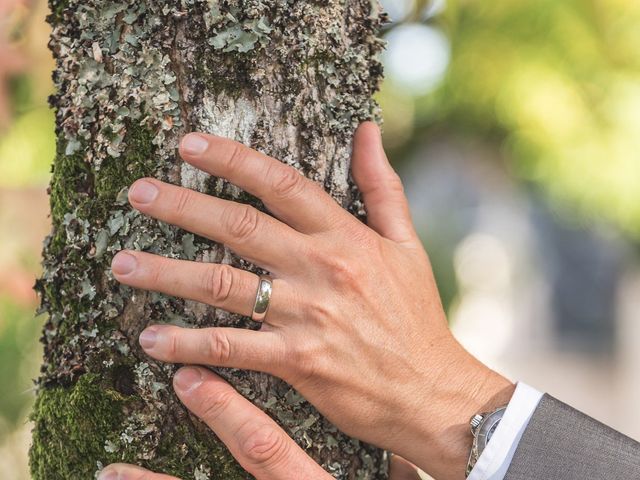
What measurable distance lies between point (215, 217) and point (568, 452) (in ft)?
2.33

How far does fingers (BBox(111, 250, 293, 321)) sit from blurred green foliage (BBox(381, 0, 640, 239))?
2695 mm

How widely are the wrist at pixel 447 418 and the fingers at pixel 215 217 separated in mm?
356

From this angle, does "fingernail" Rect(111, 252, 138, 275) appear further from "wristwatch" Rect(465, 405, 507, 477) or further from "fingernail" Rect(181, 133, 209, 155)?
"wristwatch" Rect(465, 405, 507, 477)

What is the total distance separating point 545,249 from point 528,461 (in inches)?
306

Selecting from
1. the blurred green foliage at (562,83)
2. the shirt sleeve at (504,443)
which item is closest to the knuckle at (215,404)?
the shirt sleeve at (504,443)

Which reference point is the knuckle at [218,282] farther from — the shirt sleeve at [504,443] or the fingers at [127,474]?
the shirt sleeve at [504,443]

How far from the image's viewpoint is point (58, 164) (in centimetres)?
134

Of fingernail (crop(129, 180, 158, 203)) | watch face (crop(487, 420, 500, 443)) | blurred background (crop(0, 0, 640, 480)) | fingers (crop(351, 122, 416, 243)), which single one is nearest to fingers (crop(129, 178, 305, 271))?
fingernail (crop(129, 180, 158, 203))

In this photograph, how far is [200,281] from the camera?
1.17 metres

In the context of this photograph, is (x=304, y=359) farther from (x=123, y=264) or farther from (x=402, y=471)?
(x=402, y=471)

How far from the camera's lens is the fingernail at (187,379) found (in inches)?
47.0

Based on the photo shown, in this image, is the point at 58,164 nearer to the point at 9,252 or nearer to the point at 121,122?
the point at 121,122

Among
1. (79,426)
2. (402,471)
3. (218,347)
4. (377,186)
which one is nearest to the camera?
(218,347)

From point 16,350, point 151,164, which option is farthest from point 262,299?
point 16,350
